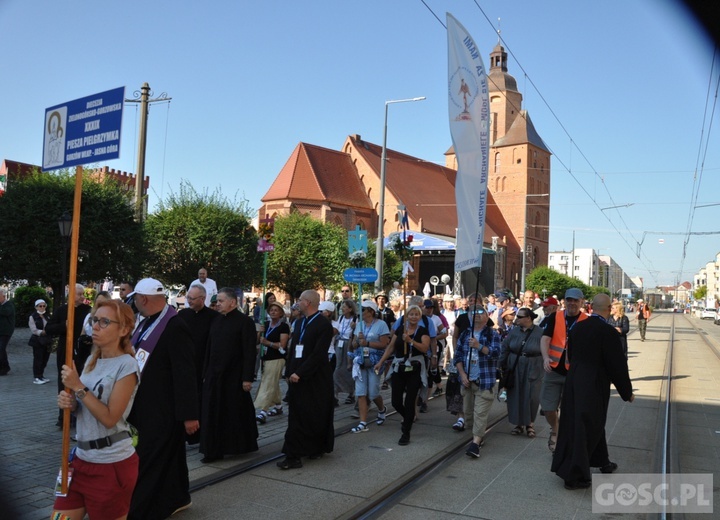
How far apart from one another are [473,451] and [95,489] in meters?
4.70

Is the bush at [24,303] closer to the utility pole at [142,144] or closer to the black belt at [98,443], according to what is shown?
the utility pole at [142,144]

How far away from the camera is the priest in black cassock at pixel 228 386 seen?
6844mm

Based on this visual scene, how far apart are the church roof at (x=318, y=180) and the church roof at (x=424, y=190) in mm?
2701

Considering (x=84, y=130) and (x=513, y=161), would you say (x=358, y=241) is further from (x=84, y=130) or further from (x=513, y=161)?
(x=513, y=161)

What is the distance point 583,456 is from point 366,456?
234 centimetres

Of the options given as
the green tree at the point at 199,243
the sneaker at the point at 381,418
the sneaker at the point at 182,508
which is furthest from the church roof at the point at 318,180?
the sneaker at the point at 182,508

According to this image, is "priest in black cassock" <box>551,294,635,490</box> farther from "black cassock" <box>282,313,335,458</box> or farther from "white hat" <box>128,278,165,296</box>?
"white hat" <box>128,278,165,296</box>

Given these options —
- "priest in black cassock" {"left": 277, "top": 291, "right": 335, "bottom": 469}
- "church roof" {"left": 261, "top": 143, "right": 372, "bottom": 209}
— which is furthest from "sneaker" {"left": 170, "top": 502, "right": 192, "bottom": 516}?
"church roof" {"left": 261, "top": 143, "right": 372, "bottom": 209}

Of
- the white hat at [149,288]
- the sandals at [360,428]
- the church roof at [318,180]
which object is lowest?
the sandals at [360,428]

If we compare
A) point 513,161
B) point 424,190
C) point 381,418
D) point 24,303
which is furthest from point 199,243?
point 513,161

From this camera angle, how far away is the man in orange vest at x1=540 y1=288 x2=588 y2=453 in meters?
7.43

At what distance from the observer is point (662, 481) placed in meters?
6.36

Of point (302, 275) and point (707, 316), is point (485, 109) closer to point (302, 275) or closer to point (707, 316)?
point (302, 275)

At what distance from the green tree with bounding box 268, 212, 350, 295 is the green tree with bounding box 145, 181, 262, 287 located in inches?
564
